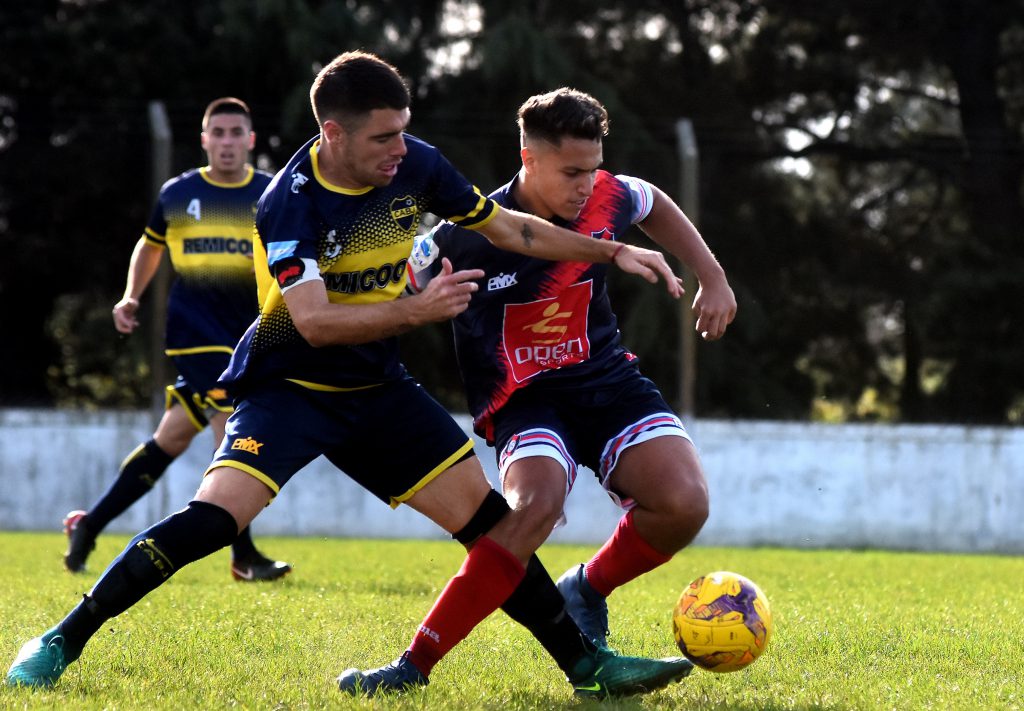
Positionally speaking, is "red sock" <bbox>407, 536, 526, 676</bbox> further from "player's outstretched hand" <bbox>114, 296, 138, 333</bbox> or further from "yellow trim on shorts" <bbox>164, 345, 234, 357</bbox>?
"yellow trim on shorts" <bbox>164, 345, 234, 357</bbox>

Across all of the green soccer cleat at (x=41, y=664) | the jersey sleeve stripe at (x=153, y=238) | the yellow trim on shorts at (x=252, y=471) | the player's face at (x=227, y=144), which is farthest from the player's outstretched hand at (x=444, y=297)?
the jersey sleeve stripe at (x=153, y=238)

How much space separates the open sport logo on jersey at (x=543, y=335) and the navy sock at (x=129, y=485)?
3.50m

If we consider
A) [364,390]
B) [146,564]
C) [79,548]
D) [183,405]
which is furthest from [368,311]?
[79,548]

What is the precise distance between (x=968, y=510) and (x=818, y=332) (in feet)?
16.0

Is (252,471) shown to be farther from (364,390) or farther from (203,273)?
(203,273)

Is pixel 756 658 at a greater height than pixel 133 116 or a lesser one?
lesser

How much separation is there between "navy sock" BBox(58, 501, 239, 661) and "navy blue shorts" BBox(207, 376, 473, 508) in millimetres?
194

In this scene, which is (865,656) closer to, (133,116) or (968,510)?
(968,510)

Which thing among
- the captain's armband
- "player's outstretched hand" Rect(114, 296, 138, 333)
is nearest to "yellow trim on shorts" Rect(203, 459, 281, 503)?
the captain's armband

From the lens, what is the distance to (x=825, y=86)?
68.8 feet

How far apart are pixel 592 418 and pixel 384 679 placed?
1.38 metres

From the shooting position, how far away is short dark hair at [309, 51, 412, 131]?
418 centimetres

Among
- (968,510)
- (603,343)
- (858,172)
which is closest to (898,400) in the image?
(858,172)

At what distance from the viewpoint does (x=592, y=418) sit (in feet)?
16.8
